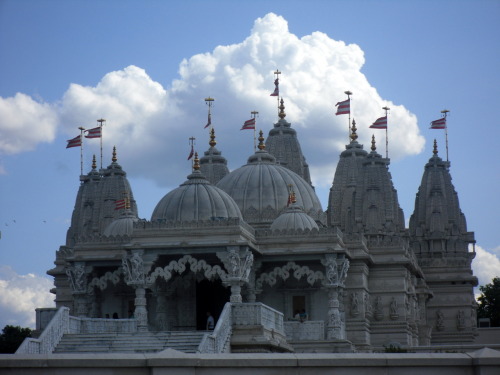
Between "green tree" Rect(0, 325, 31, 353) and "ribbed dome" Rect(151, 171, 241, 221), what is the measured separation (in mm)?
26532

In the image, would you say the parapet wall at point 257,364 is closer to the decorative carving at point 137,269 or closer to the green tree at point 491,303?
the decorative carving at point 137,269

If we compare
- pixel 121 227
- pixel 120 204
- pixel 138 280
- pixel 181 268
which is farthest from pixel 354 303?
pixel 120 204

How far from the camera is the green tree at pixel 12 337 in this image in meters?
72.3

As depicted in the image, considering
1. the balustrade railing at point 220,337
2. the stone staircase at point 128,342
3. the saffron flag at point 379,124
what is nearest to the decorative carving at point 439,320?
the saffron flag at point 379,124

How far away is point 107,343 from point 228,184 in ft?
61.1

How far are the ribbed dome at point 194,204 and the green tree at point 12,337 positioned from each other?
26532 millimetres

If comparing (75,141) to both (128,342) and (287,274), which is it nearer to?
(287,274)

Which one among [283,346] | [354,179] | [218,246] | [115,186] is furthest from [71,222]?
[283,346]

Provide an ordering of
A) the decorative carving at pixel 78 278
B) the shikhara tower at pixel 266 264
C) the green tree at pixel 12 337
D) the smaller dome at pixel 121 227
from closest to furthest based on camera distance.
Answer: the shikhara tower at pixel 266 264
the decorative carving at pixel 78 278
the smaller dome at pixel 121 227
the green tree at pixel 12 337

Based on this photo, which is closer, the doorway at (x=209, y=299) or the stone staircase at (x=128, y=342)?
the stone staircase at (x=128, y=342)

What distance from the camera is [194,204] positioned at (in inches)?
1868

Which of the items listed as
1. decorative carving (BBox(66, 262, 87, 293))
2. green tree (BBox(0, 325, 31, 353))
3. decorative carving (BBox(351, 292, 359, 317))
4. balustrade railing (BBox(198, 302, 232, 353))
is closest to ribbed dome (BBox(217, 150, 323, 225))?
decorative carving (BBox(351, 292, 359, 317))

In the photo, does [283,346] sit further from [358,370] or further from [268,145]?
[268,145]

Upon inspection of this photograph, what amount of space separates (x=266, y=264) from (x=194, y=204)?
13.5 ft
